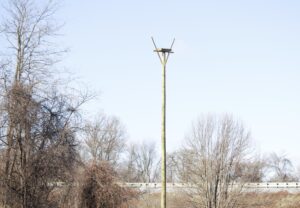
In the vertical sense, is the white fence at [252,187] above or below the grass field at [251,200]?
above

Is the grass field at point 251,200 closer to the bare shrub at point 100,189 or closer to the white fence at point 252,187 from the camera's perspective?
the white fence at point 252,187

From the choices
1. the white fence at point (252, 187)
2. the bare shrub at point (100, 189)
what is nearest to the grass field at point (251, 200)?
the white fence at point (252, 187)

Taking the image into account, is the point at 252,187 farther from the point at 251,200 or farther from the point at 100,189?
the point at 100,189

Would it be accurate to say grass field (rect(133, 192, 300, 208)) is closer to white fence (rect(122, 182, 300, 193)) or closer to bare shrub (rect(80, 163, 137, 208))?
white fence (rect(122, 182, 300, 193))

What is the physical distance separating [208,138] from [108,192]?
14978mm

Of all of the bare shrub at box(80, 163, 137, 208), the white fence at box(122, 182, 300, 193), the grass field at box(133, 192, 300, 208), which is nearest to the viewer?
the bare shrub at box(80, 163, 137, 208)

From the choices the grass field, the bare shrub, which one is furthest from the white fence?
the bare shrub

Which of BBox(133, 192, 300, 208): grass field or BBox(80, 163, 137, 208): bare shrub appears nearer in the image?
BBox(80, 163, 137, 208): bare shrub

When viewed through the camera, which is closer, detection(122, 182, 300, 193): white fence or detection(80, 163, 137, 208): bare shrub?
detection(80, 163, 137, 208): bare shrub

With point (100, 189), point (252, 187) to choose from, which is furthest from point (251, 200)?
point (100, 189)

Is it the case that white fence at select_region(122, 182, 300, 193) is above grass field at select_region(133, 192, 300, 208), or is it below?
above

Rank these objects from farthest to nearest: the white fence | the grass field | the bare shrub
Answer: the white fence, the grass field, the bare shrub

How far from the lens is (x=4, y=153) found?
20.5m

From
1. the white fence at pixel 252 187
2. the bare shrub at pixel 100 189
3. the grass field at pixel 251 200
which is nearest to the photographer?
the bare shrub at pixel 100 189
